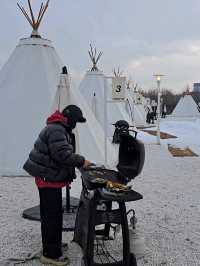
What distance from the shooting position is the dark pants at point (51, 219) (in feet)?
11.5

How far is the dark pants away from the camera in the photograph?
11.5 feet

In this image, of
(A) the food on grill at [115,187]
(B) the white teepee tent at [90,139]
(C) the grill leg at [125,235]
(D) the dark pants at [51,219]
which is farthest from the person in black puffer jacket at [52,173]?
(B) the white teepee tent at [90,139]

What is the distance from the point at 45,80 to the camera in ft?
28.7

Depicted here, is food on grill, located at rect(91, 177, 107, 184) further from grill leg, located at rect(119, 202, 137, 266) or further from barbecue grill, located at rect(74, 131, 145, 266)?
grill leg, located at rect(119, 202, 137, 266)

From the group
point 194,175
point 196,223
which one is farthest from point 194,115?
point 196,223

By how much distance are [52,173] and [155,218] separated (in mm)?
2080

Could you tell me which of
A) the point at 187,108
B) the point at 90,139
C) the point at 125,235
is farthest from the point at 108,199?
the point at 187,108

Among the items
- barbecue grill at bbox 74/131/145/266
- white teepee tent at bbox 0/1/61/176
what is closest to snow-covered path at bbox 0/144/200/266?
barbecue grill at bbox 74/131/145/266

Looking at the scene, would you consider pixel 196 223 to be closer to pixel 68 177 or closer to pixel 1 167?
pixel 68 177

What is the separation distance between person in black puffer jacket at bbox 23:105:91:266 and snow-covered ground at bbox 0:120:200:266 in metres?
0.24

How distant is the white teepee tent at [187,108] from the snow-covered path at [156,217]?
33.1m

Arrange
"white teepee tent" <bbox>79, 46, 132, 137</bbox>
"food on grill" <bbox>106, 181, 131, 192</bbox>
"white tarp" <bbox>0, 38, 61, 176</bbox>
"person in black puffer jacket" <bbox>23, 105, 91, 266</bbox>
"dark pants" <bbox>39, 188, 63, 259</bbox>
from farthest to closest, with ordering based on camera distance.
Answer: "white teepee tent" <bbox>79, 46, 132, 137</bbox>
"white tarp" <bbox>0, 38, 61, 176</bbox>
"dark pants" <bbox>39, 188, 63, 259</bbox>
"person in black puffer jacket" <bbox>23, 105, 91, 266</bbox>
"food on grill" <bbox>106, 181, 131, 192</bbox>

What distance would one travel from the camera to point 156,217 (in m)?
5.13

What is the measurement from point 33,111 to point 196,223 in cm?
461
